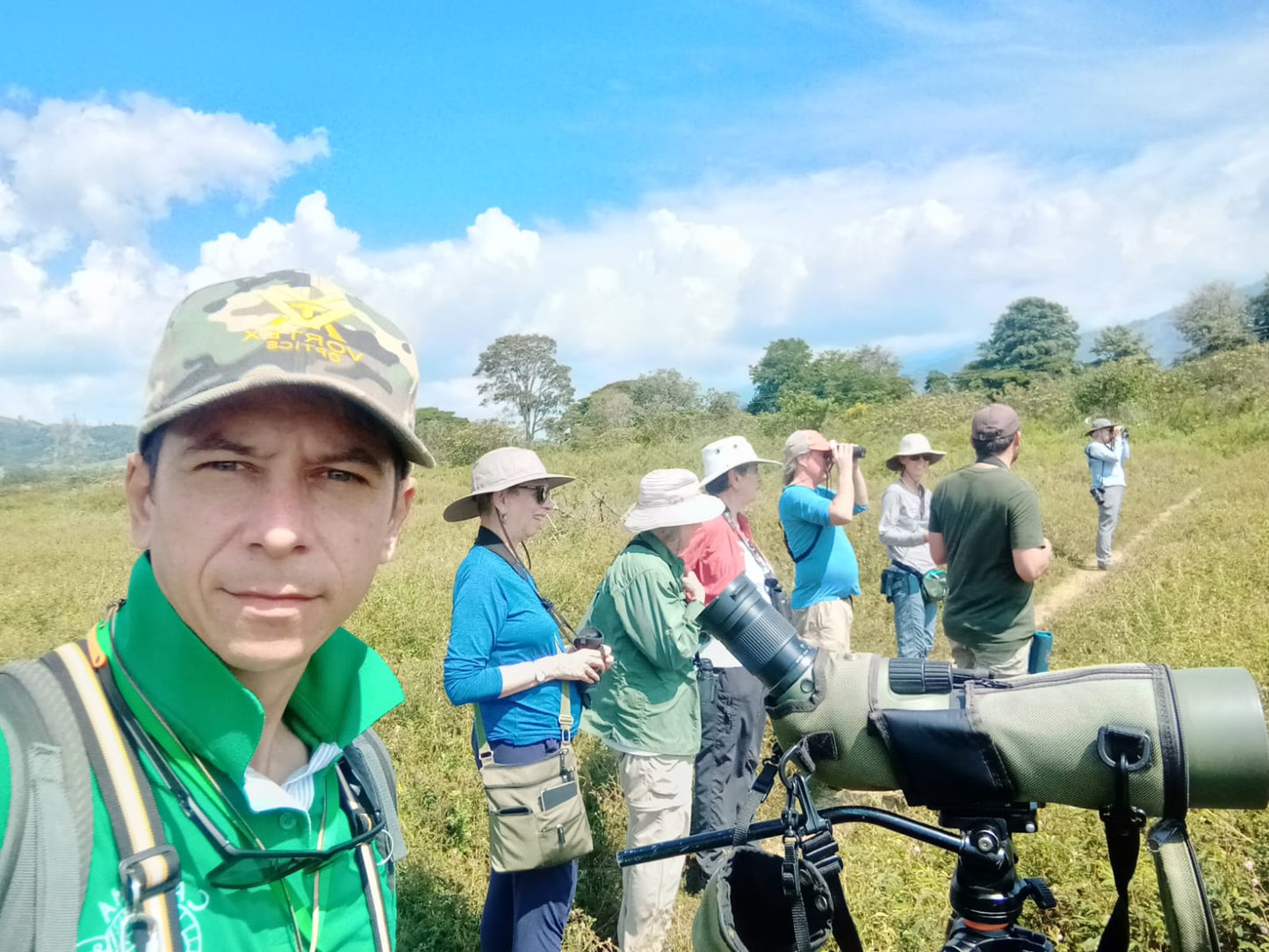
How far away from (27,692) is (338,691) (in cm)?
39

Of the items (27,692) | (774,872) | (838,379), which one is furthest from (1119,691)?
(838,379)

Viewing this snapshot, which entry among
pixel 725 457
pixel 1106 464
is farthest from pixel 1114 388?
pixel 725 457

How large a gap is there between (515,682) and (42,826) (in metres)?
1.85

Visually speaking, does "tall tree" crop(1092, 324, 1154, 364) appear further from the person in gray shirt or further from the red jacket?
the red jacket

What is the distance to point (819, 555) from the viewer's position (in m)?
4.32

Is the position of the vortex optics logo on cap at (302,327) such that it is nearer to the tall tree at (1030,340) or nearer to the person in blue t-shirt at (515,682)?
the person in blue t-shirt at (515,682)

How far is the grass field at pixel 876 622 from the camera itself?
111 inches

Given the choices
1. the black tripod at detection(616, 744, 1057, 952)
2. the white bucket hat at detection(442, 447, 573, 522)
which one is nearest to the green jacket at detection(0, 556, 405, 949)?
the black tripod at detection(616, 744, 1057, 952)

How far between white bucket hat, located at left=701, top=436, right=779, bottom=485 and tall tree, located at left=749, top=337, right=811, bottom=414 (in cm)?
4892

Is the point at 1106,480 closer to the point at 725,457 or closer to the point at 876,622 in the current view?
the point at 876,622

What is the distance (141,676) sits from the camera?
33.6 inches

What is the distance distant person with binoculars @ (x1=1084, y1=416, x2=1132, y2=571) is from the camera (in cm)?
845

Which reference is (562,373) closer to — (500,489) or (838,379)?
(838,379)

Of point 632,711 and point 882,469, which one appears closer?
point 632,711
